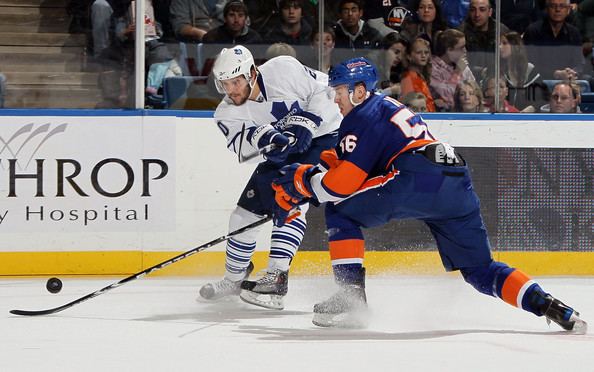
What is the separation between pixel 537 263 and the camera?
6.52 meters

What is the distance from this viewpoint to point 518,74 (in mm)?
6629

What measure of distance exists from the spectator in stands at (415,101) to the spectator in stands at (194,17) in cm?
108

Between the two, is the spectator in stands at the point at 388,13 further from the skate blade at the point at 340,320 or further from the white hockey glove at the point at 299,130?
the skate blade at the point at 340,320

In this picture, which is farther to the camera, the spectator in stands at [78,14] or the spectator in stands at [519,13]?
the spectator in stands at [519,13]

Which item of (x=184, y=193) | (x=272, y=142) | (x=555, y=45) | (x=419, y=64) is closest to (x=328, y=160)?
(x=272, y=142)

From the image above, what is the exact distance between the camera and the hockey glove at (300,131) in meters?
5.08

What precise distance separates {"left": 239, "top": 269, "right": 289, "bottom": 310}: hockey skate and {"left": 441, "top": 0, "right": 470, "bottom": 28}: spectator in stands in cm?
206

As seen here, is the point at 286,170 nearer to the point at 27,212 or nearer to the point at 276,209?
the point at 276,209

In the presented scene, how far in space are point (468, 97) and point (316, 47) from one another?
34.3 inches

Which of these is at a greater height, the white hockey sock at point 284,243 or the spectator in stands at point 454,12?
the spectator in stands at point 454,12

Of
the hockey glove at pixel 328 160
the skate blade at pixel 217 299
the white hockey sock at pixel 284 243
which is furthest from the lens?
A: the skate blade at pixel 217 299

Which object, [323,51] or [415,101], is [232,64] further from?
[415,101]

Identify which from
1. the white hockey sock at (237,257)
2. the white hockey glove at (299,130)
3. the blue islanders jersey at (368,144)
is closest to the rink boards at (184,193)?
the white hockey sock at (237,257)

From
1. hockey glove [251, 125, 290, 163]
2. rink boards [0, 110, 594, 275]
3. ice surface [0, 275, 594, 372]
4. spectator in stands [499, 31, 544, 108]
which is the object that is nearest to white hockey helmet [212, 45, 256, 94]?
hockey glove [251, 125, 290, 163]
